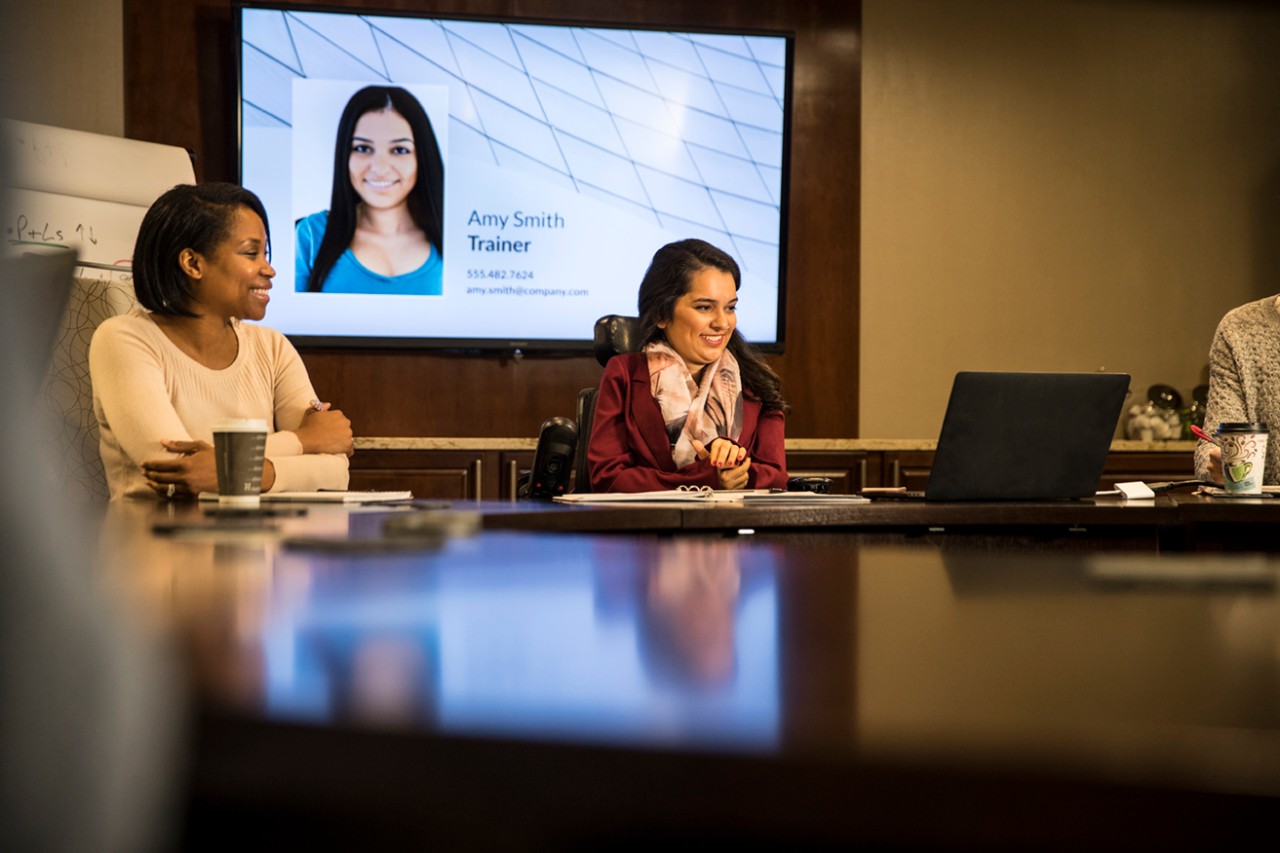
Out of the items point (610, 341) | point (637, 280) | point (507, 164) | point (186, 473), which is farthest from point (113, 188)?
point (186, 473)

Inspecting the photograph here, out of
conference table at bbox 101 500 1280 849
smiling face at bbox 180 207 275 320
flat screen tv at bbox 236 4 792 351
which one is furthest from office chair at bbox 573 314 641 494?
conference table at bbox 101 500 1280 849

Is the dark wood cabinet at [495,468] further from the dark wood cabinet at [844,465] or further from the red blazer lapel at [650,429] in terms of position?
the red blazer lapel at [650,429]

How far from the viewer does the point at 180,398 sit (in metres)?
2.40

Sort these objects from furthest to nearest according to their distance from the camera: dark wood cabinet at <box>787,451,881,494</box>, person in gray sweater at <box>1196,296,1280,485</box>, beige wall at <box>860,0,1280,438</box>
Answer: beige wall at <box>860,0,1280,438</box>
dark wood cabinet at <box>787,451,881,494</box>
person in gray sweater at <box>1196,296,1280,485</box>

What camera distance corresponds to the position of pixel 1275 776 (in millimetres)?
249

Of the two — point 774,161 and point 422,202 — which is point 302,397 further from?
point 774,161

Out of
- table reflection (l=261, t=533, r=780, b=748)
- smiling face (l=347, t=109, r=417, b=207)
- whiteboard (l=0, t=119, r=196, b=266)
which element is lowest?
table reflection (l=261, t=533, r=780, b=748)

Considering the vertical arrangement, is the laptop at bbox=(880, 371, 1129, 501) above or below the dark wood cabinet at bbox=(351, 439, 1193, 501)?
above

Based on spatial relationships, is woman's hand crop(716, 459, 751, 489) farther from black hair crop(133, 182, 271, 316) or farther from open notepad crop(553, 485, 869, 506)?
black hair crop(133, 182, 271, 316)

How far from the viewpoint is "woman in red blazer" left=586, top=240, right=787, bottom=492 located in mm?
2912

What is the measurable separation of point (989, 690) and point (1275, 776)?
95 mm

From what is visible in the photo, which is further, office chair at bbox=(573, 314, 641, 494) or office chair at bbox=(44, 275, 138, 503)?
office chair at bbox=(573, 314, 641, 494)

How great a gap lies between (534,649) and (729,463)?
2.26 meters

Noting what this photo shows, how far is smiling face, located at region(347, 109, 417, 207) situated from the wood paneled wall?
0.44 meters
